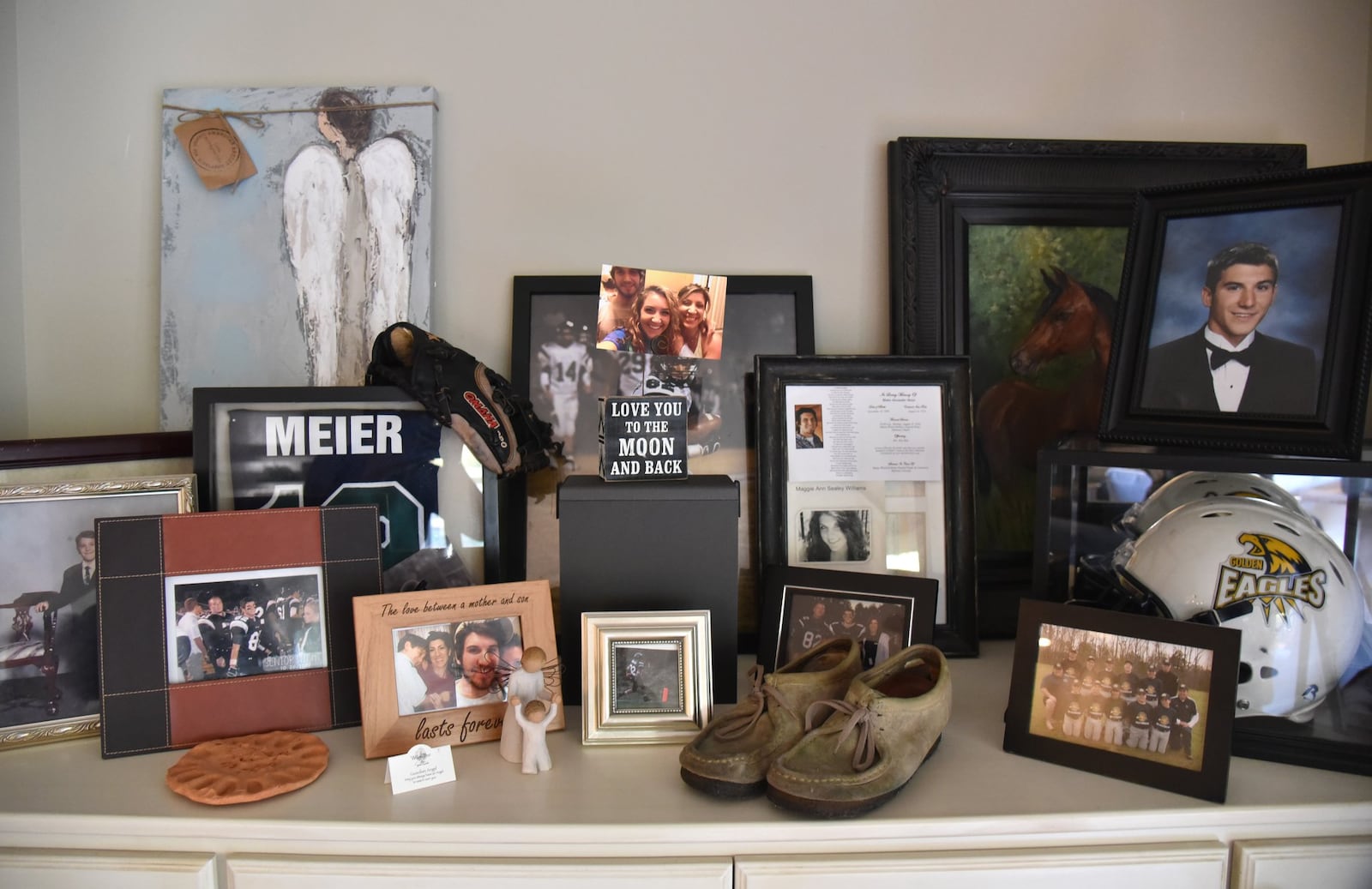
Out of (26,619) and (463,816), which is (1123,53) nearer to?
(463,816)

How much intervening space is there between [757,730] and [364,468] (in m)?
0.74

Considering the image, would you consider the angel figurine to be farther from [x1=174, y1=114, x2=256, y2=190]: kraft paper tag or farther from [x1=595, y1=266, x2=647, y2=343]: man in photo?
[x1=174, y1=114, x2=256, y2=190]: kraft paper tag

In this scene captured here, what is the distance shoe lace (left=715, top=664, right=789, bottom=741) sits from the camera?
1.04 m

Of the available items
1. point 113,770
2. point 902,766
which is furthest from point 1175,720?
point 113,770

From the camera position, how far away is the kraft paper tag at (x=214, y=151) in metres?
1.49

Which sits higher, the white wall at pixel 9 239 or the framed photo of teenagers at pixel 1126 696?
the white wall at pixel 9 239

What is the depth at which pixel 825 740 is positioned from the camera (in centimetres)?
99

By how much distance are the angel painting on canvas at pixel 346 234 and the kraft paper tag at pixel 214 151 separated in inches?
3.7

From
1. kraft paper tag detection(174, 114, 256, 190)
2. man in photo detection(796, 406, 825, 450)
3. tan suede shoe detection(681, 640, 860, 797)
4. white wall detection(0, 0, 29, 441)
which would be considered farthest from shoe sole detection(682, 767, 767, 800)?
white wall detection(0, 0, 29, 441)

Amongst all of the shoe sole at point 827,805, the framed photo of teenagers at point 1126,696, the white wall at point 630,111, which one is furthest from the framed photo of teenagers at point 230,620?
the framed photo of teenagers at point 1126,696

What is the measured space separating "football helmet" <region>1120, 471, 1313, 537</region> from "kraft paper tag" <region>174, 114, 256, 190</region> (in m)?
1.62

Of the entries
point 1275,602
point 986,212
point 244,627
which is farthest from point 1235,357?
point 244,627

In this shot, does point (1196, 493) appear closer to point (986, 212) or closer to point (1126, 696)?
point (1126, 696)

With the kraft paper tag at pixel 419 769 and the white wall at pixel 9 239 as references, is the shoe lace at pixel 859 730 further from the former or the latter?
the white wall at pixel 9 239
